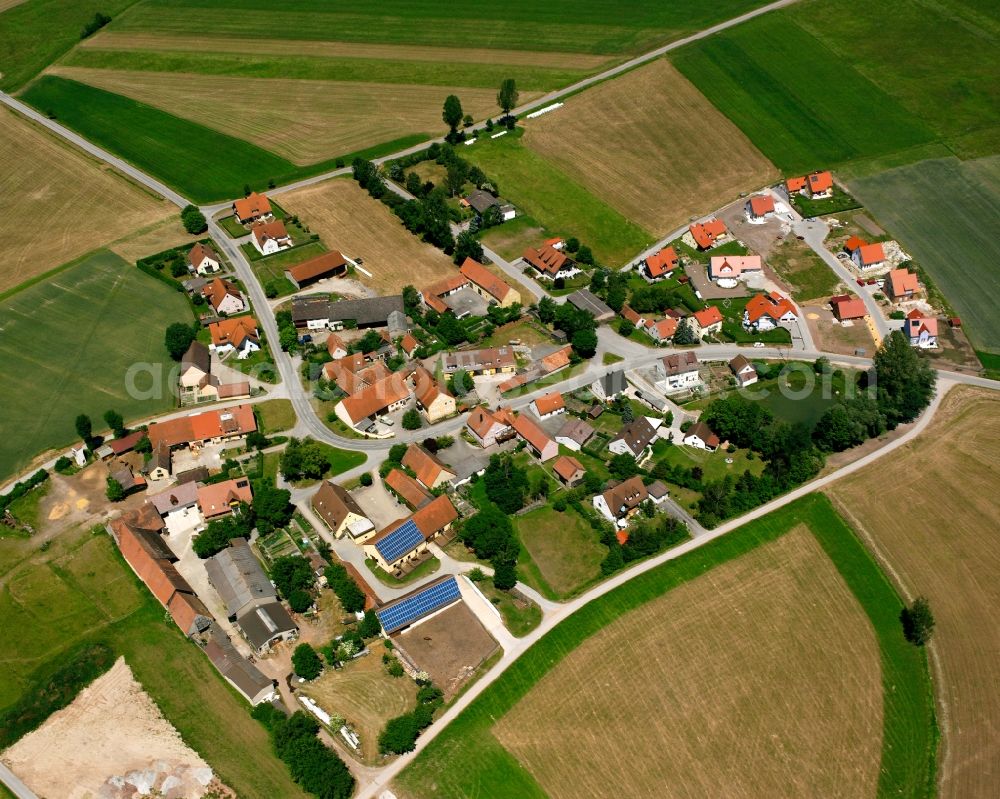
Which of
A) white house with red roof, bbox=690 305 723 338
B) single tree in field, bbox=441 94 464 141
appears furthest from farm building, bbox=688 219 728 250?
single tree in field, bbox=441 94 464 141

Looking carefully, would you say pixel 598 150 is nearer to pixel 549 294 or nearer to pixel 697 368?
pixel 549 294

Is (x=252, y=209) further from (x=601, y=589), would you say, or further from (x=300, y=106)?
(x=601, y=589)

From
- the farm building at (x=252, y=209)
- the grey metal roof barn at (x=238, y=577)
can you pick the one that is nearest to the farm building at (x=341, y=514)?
the grey metal roof barn at (x=238, y=577)

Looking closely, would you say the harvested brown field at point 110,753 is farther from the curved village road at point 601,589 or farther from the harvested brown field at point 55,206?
the harvested brown field at point 55,206

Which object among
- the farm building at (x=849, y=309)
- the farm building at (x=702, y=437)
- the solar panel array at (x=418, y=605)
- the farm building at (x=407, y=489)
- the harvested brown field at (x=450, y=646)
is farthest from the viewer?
the farm building at (x=849, y=309)

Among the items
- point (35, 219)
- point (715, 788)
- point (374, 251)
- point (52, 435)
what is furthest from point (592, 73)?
point (715, 788)

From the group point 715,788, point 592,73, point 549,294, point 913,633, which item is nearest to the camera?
point 715,788
